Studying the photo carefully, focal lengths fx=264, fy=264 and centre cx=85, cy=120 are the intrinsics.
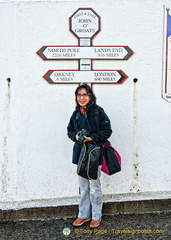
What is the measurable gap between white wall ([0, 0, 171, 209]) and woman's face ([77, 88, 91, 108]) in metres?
0.49

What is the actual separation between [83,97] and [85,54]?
29.5 inches

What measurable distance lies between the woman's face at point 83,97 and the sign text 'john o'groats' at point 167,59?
1.18 m

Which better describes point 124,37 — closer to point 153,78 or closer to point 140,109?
point 153,78

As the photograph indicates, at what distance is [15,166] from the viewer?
11.5 ft

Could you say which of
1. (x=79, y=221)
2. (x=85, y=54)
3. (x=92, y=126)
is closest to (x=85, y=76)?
(x=85, y=54)

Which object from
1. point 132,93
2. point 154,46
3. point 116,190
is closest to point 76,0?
point 154,46

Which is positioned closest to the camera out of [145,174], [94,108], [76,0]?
[94,108]

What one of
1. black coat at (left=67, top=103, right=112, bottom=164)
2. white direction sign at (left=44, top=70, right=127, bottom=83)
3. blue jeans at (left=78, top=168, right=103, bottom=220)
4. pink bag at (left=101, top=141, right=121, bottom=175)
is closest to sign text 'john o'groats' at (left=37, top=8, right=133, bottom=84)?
white direction sign at (left=44, top=70, right=127, bottom=83)

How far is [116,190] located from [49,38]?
7.22 ft

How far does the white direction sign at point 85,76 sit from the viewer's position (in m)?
3.42

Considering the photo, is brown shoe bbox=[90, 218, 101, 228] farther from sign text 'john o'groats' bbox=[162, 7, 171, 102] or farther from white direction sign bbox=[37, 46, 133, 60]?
white direction sign bbox=[37, 46, 133, 60]

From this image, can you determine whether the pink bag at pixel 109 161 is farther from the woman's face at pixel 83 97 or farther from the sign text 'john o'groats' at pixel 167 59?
the sign text 'john o'groats' at pixel 167 59

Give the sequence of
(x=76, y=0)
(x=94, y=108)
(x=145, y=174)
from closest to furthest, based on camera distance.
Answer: (x=94, y=108) < (x=76, y=0) < (x=145, y=174)

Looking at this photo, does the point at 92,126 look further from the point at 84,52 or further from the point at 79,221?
the point at 79,221
